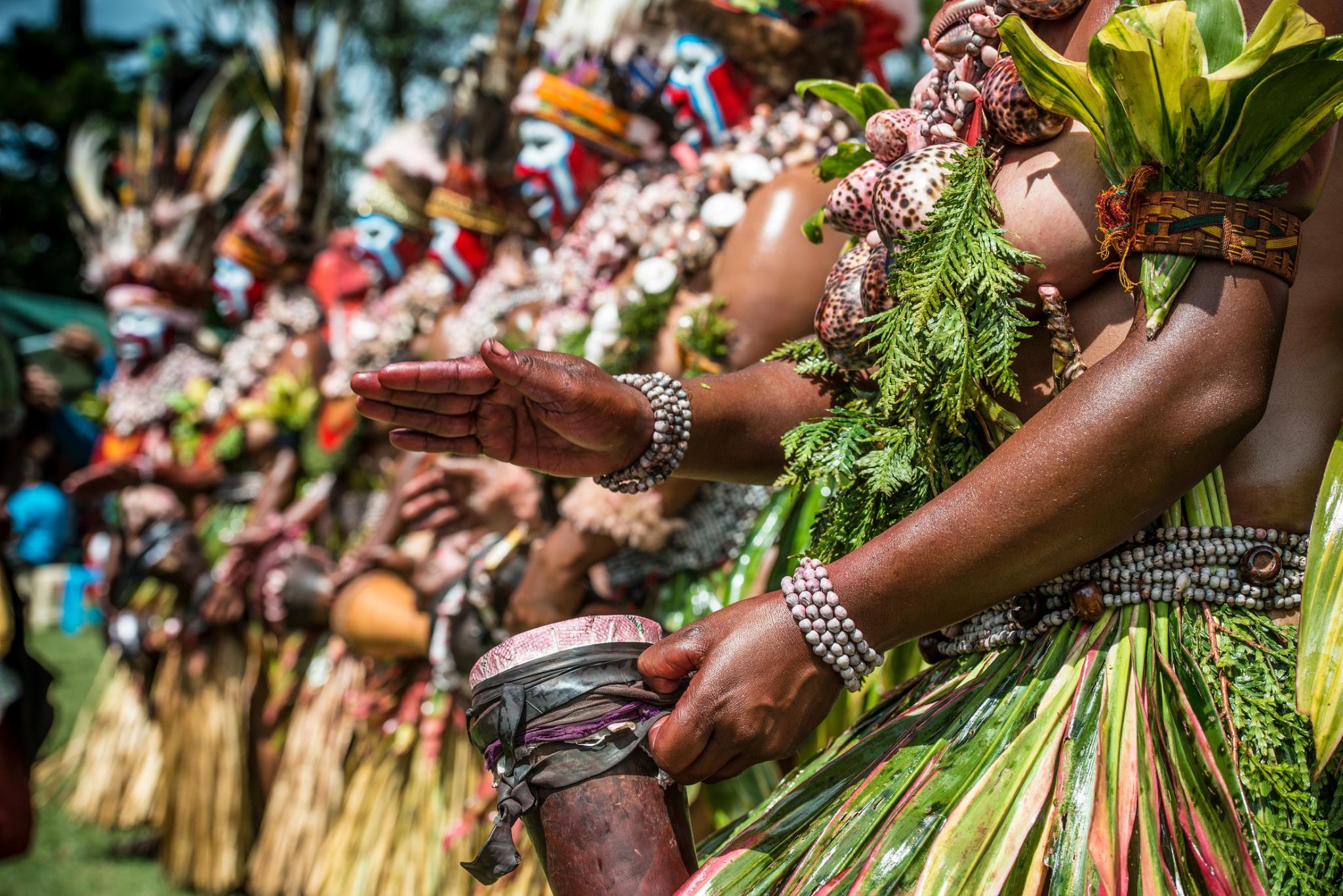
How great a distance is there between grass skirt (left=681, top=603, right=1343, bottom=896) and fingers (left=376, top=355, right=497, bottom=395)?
2.17ft

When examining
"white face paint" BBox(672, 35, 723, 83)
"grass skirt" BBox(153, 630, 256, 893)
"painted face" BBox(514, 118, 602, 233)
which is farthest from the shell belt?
"grass skirt" BBox(153, 630, 256, 893)

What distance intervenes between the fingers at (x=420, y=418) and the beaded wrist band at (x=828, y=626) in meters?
0.56

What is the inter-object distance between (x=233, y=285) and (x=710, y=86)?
163 inches

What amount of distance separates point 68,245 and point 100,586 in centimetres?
882

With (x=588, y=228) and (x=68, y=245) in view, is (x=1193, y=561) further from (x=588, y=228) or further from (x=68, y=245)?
(x=68, y=245)

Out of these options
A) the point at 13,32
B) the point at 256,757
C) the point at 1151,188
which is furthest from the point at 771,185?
the point at 13,32

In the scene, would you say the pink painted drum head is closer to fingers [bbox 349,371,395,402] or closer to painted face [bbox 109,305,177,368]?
fingers [bbox 349,371,395,402]

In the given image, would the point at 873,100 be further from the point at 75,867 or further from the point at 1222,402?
the point at 75,867

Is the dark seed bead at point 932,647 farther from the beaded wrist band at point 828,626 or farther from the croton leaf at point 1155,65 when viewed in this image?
the croton leaf at point 1155,65

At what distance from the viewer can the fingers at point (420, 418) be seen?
5.10 feet

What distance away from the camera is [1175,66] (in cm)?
116

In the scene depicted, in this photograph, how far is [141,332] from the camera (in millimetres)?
6773

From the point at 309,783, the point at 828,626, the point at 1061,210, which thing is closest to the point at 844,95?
the point at 1061,210

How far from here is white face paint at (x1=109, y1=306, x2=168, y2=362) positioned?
267 inches
